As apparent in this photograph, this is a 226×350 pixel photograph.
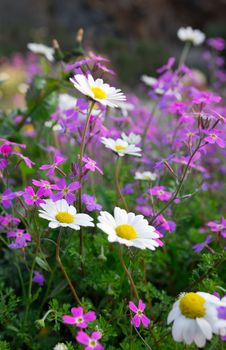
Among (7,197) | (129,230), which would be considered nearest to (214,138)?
(129,230)

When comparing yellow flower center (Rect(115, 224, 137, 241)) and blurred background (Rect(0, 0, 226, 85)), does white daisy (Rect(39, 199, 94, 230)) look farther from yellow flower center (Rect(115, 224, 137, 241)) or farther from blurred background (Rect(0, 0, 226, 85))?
blurred background (Rect(0, 0, 226, 85))

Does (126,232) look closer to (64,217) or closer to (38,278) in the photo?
(64,217)

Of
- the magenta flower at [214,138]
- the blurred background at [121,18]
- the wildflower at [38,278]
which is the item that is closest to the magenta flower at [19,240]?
the wildflower at [38,278]

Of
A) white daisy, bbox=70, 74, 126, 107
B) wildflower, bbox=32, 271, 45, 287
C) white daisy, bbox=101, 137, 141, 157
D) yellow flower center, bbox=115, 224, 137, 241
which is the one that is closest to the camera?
yellow flower center, bbox=115, 224, 137, 241

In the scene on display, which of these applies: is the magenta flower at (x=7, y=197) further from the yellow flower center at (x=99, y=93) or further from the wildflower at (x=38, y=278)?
the yellow flower center at (x=99, y=93)

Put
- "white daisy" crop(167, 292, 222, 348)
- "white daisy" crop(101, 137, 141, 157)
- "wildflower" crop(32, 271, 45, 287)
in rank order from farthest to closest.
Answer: "wildflower" crop(32, 271, 45, 287) < "white daisy" crop(101, 137, 141, 157) < "white daisy" crop(167, 292, 222, 348)

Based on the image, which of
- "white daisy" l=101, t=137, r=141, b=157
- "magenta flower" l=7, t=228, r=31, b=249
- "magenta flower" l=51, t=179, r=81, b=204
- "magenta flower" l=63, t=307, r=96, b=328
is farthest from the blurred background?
"magenta flower" l=63, t=307, r=96, b=328

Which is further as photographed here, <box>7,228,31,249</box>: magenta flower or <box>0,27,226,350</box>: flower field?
<box>7,228,31,249</box>: magenta flower
